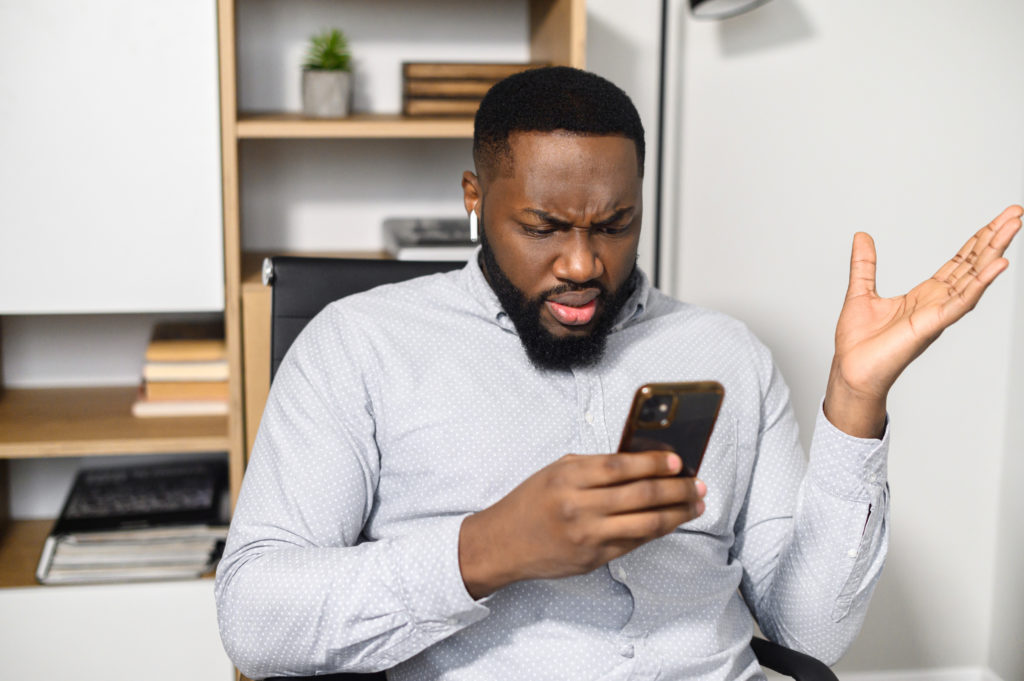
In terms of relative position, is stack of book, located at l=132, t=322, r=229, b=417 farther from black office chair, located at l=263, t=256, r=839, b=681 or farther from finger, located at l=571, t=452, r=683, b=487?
finger, located at l=571, t=452, r=683, b=487

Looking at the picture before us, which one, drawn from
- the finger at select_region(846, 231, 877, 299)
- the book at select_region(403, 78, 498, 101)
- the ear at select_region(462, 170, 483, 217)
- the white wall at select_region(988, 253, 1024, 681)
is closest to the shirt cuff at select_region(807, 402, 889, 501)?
the finger at select_region(846, 231, 877, 299)

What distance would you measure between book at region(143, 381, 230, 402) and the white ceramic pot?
57 cm

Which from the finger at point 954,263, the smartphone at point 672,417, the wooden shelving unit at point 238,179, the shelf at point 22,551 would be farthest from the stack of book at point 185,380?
the finger at point 954,263

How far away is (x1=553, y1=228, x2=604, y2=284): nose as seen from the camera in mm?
1146

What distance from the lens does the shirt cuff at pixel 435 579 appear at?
38.0 inches

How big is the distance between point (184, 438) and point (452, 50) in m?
1.00

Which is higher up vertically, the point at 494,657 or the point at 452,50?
the point at 452,50

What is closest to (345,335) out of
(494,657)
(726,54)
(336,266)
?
(336,266)

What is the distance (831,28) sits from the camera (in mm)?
2082

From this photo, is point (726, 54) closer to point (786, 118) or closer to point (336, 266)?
point (786, 118)

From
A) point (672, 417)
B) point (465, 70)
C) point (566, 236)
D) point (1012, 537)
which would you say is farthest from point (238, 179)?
point (1012, 537)

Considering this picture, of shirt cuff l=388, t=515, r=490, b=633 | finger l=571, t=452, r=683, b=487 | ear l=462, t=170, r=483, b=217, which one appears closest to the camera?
finger l=571, t=452, r=683, b=487

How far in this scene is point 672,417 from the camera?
89cm

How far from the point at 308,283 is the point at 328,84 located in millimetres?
565
